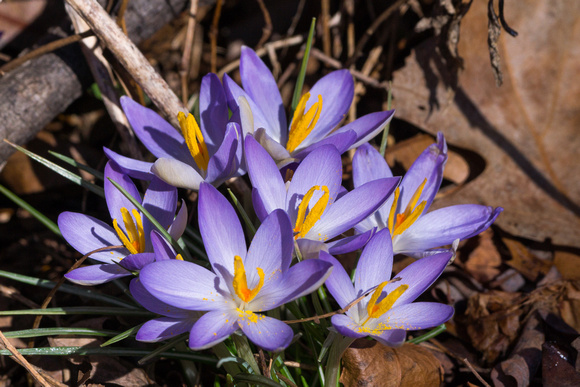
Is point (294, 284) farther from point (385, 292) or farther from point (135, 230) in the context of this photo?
point (135, 230)

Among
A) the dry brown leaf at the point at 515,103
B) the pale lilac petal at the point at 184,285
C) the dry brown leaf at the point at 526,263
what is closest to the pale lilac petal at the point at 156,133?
the pale lilac petal at the point at 184,285

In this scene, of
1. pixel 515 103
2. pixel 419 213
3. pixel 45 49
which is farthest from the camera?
pixel 515 103

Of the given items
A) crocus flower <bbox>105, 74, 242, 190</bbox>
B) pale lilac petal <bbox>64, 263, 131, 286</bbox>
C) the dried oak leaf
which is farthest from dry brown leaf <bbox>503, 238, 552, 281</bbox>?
pale lilac petal <bbox>64, 263, 131, 286</bbox>

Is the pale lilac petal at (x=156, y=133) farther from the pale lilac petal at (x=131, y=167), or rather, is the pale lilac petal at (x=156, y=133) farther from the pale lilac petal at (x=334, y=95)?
the pale lilac petal at (x=334, y=95)

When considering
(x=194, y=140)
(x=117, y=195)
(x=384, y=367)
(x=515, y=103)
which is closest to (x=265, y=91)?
(x=194, y=140)

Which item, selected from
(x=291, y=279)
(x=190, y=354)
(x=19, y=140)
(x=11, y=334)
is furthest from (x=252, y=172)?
(x=19, y=140)

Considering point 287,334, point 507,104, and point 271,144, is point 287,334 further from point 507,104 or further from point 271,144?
point 507,104

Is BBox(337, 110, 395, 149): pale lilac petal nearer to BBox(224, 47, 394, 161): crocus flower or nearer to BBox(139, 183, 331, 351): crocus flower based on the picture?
BBox(224, 47, 394, 161): crocus flower
